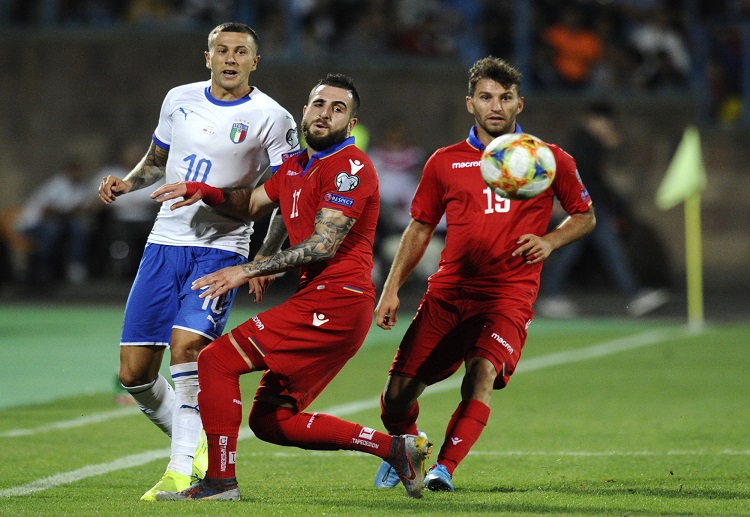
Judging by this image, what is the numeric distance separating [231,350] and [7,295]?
15370 mm

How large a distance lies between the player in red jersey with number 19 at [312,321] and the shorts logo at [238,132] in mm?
588

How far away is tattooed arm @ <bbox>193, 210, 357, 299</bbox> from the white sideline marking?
146 cm

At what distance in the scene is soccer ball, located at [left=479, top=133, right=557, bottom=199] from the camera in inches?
262

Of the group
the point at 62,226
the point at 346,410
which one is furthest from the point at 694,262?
the point at 346,410

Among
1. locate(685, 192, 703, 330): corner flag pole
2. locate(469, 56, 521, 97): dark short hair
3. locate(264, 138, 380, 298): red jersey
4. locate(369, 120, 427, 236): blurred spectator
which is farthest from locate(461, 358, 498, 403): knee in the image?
locate(369, 120, 427, 236): blurred spectator

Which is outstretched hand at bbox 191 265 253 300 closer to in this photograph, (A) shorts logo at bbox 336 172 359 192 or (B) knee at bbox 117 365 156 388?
(A) shorts logo at bbox 336 172 359 192

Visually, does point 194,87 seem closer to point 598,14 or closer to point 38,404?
point 38,404

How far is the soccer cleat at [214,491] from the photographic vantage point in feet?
20.9

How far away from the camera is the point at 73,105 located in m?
23.2

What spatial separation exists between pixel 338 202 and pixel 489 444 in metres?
2.87

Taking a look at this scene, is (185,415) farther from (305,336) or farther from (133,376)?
(305,336)

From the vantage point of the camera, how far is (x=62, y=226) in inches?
840

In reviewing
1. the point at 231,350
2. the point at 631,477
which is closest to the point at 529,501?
the point at 631,477

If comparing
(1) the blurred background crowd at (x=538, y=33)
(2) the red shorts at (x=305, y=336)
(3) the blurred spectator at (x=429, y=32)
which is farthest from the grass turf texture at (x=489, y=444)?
(3) the blurred spectator at (x=429, y=32)
